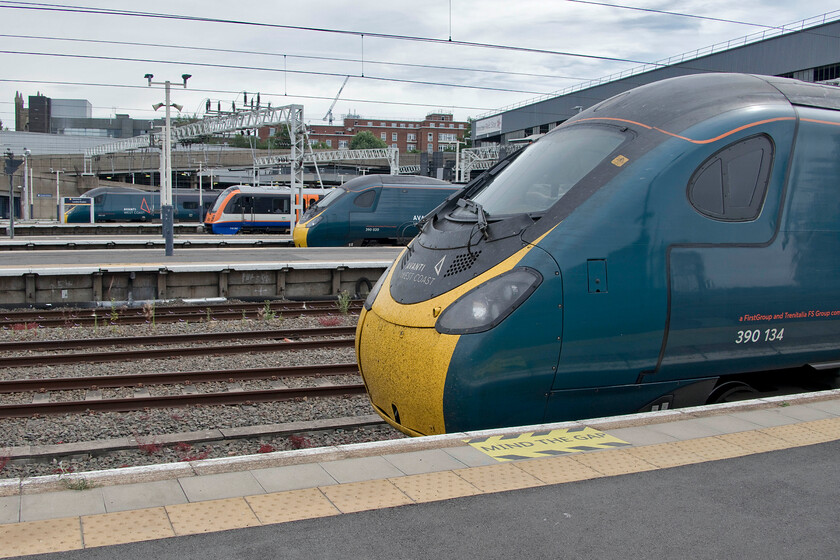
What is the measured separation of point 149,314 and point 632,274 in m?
10.6

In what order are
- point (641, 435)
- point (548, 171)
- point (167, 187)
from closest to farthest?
point (641, 435), point (548, 171), point (167, 187)

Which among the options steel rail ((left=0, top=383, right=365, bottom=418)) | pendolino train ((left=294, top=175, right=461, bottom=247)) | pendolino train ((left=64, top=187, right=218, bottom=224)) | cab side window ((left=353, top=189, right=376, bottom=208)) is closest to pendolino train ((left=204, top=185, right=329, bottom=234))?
pendolino train ((left=64, top=187, right=218, bottom=224))

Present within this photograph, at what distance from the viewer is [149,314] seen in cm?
1359

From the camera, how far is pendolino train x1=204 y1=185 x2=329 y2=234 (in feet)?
124

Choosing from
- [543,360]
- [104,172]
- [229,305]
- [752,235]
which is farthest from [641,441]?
[104,172]

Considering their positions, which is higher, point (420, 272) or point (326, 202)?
point (326, 202)

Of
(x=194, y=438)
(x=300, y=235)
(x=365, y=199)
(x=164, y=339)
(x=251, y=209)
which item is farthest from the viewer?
(x=251, y=209)

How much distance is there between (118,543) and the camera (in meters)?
3.32

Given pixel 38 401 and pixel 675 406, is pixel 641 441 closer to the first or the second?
pixel 675 406

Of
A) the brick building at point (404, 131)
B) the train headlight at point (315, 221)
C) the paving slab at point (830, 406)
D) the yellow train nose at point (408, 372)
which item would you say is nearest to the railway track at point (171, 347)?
the yellow train nose at point (408, 372)

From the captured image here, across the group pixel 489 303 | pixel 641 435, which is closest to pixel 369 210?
pixel 489 303

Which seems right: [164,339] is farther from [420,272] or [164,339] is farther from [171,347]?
[420,272]

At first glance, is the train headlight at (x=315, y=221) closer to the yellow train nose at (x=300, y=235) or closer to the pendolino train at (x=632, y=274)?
the yellow train nose at (x=300, y=235)

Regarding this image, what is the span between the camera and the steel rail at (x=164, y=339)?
1120cm
